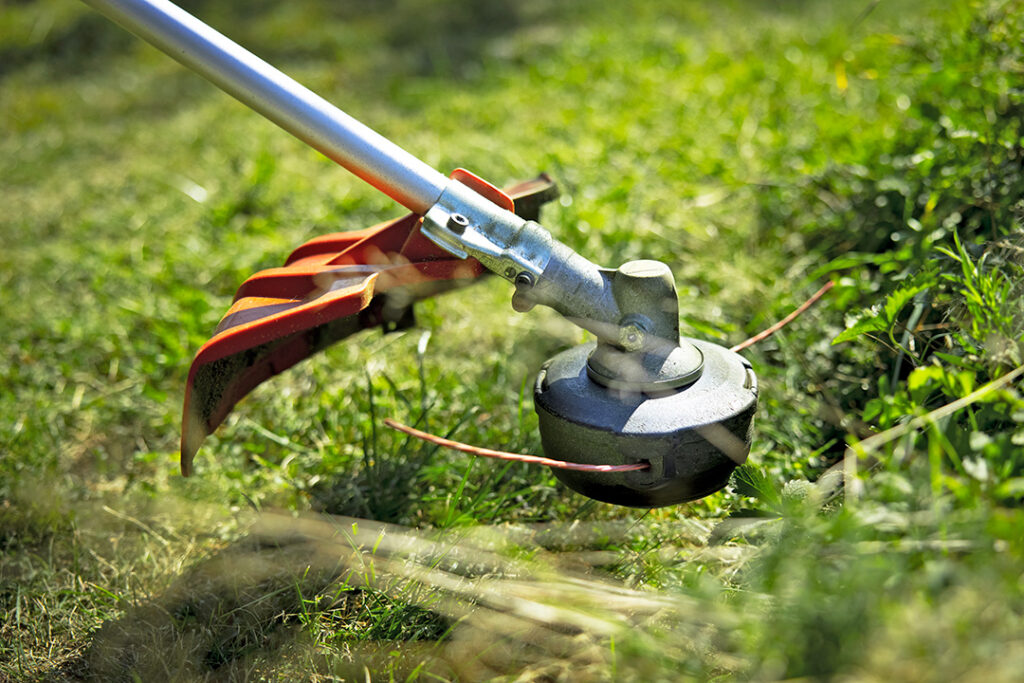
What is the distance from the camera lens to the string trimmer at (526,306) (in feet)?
5.15

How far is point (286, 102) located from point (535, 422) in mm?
926

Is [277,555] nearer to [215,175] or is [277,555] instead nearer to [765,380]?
[765,380]

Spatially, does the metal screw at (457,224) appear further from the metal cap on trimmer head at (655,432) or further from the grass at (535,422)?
the grass at (535,422)

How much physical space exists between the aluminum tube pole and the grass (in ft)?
1.98

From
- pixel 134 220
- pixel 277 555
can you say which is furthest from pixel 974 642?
pixel 134 220

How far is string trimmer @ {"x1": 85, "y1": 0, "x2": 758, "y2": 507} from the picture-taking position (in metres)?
1.57

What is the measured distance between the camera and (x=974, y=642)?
0.98 metres

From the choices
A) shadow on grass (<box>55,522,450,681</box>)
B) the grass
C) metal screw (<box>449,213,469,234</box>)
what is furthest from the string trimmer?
shadow on grass (<box>55,522,450,681</box>)

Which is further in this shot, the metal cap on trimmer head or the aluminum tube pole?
the aluminum tube pole

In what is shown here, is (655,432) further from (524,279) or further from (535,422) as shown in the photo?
(535,422)

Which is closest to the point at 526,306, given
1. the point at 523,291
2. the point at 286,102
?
the point at 523,291

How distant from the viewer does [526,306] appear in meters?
1.67

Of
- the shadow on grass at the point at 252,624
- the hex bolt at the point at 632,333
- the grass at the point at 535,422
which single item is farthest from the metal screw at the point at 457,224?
the shadow on grass at the point at 252,624

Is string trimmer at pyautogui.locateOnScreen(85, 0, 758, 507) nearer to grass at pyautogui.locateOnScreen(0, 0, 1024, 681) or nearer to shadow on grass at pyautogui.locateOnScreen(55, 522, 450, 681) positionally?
grass at pyautogui.locateOnScreen(0, 0, 1024, 681)
